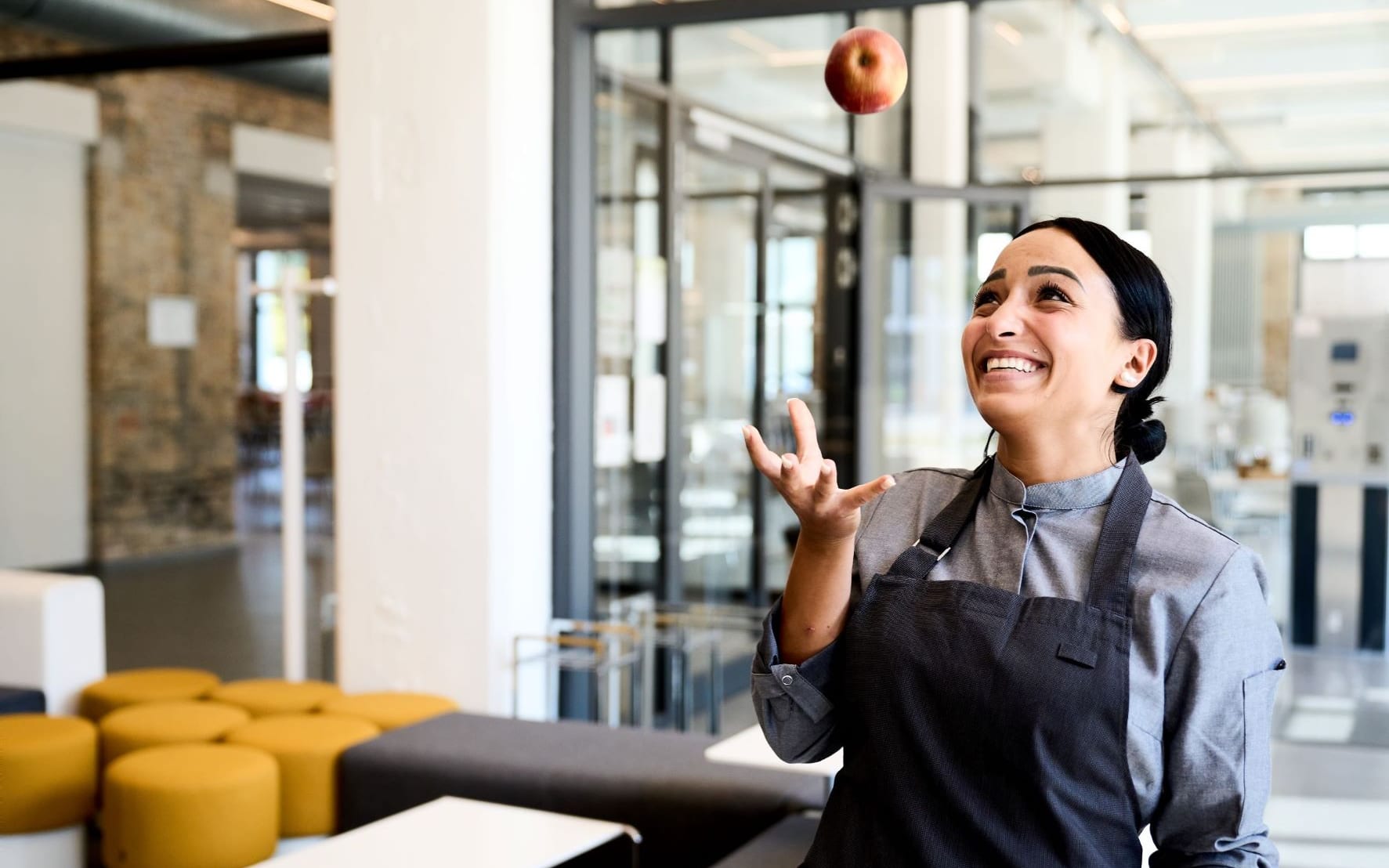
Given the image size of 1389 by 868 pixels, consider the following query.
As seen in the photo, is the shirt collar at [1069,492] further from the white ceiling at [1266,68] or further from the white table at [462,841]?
the white ceiling at [1266,68]

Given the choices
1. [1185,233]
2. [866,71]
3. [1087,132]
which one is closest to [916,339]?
[1087,132]

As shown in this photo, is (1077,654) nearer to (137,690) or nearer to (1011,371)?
(1011,371)

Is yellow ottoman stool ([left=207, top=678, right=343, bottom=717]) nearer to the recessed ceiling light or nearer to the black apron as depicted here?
the recessed ceiling light

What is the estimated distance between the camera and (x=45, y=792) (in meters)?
3.81

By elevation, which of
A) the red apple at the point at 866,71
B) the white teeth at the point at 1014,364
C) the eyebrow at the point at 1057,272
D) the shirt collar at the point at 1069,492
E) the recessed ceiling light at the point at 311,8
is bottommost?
the shirt collar at the point at 1069,492

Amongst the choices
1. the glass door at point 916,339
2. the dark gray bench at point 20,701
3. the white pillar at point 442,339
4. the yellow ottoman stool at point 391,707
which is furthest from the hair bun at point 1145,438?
the glass door at point 916,339

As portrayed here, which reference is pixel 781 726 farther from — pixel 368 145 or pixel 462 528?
pixel 368 145

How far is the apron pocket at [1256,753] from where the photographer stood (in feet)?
5.13

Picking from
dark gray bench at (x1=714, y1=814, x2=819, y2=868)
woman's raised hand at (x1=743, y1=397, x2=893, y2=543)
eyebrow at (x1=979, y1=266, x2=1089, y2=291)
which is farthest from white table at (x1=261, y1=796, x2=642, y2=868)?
eyebrow at (x1=979, y1=266, x2=1089, y2=291)

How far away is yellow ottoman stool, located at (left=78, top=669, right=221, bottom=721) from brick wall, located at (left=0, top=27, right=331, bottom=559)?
582cm

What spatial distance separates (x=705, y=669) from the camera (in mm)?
6047

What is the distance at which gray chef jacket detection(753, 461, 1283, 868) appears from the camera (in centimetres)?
156

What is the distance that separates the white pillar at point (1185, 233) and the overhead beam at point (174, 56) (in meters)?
3.45

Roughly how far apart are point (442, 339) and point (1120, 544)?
338 centimetres
